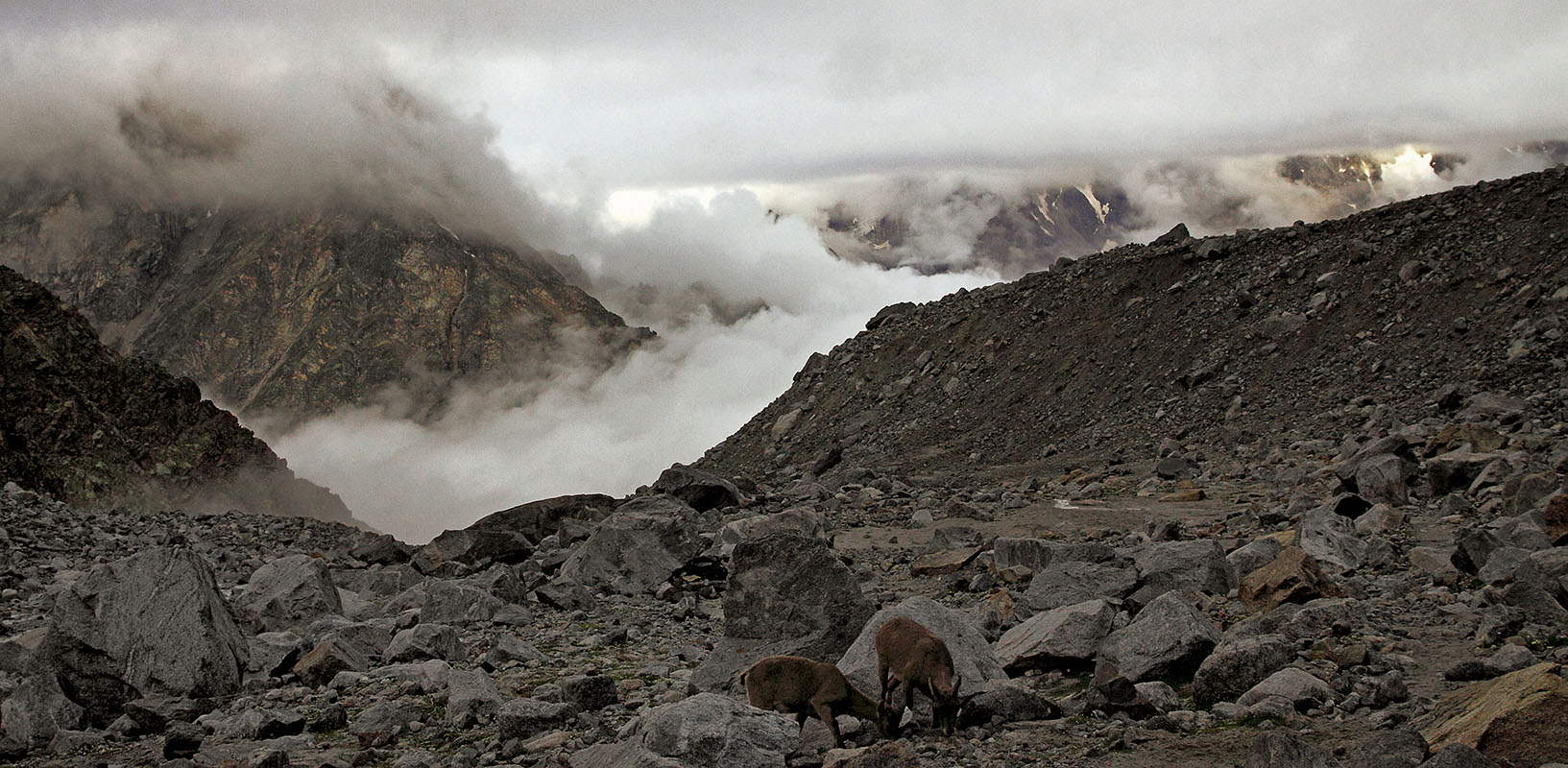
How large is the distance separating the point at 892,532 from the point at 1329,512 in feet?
31.4

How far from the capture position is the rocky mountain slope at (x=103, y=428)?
3309cm

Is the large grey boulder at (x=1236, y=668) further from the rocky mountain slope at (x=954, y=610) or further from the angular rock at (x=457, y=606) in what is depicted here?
the angular rock at (x=457, y=606)

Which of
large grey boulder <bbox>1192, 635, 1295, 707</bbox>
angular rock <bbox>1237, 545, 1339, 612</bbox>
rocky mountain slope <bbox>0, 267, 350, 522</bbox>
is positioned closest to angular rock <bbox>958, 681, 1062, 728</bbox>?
large grey boulder <bbox>1192, 635, 1295, 707</bbox>

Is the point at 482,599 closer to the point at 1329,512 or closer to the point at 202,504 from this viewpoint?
the point at 1329,512

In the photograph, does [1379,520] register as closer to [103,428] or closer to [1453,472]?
[1453,472]

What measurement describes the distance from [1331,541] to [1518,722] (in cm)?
615

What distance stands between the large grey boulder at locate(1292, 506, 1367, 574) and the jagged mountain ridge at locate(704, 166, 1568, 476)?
10.0 meters

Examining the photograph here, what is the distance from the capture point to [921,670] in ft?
24.4

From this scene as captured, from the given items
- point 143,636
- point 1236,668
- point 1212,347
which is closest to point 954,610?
point 1236,668

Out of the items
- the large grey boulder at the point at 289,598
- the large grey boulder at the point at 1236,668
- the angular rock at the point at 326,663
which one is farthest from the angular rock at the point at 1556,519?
the large grey boulder at the point at 289,598

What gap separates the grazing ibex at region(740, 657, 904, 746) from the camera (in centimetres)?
739

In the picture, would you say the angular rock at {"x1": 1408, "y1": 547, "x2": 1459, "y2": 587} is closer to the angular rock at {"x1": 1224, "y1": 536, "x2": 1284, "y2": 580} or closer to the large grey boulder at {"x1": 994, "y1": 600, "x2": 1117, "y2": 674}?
the angular rock at {"x1": 1224, "y1": 536, "x2": 1284, "y2": 580}

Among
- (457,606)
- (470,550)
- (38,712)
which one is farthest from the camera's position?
(470,550)

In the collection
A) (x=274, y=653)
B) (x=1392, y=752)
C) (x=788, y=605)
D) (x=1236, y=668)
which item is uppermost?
(x=274, y=653)
